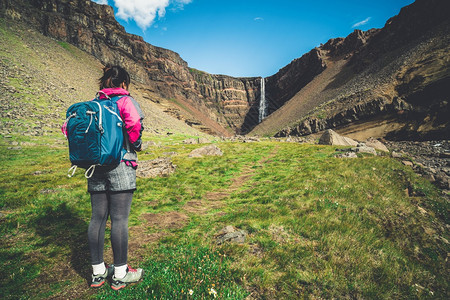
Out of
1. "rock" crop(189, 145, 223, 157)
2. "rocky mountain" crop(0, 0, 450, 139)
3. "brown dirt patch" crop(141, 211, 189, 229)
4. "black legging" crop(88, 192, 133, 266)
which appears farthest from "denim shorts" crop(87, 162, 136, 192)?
"rocky mountain" crop(0, 0, 450, 139)

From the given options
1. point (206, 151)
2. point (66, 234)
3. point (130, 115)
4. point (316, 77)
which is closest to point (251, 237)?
point (130, 115)

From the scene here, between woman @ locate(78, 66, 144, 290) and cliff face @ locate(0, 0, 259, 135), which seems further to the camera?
cliff face @ locate(0, 0, 259, 135)

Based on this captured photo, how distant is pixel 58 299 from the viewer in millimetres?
2895

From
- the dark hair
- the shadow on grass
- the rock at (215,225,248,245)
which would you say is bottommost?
the rock at (215,225,248,245)

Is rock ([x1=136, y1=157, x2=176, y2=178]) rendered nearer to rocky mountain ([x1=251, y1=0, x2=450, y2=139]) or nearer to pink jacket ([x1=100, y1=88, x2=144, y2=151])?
pink jacket ([x1=100, y1=88, x2=144, y2=151])

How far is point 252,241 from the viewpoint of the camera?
4602mm

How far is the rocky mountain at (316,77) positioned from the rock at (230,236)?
41933 mm

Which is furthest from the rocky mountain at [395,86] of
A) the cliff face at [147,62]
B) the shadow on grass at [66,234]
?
the cliff face at [147,62]

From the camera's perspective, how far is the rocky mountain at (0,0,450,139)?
37406 millimetres

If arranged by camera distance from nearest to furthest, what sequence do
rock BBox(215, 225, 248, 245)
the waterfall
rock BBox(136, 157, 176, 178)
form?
rock BBox(215, 225, 248, 245)
rock BBox(136, 157, 176, 178)
the waterfall

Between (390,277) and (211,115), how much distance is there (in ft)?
536

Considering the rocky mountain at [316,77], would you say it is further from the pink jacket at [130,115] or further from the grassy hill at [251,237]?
the pink jacket at [130,115]

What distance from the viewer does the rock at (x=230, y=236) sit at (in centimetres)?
457

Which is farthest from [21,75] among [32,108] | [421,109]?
[421,109]
